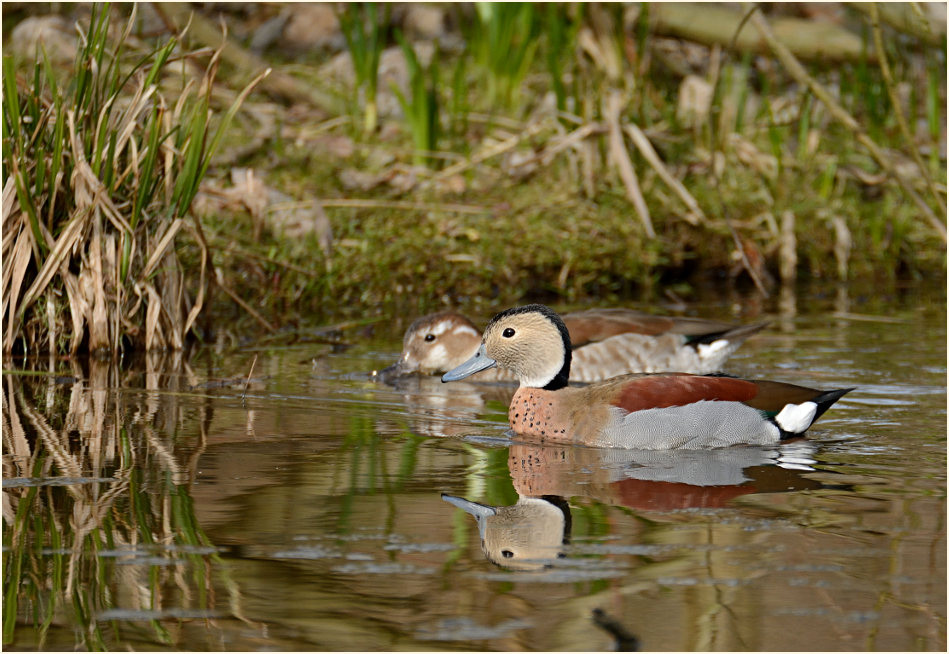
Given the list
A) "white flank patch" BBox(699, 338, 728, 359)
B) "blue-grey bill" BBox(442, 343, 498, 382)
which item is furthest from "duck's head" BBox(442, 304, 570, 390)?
"white flank patch" BBox(699, 338, 728, 359)

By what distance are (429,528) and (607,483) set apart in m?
1.00

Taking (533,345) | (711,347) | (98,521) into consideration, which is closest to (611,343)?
(711,347)

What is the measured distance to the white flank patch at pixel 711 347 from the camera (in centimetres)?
828

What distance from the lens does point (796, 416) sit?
6082 mm

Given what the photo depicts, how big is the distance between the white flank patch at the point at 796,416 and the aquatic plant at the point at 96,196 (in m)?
3.40

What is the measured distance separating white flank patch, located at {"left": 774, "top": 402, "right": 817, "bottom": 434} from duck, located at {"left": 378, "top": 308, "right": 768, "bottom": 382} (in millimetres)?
1987

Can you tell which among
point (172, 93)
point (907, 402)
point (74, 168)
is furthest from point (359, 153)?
point (907, 402)

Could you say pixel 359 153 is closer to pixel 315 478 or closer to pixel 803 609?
pixel 315 478

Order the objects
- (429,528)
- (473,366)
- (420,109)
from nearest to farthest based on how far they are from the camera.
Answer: (429,528) < (473,366) < (420,109)

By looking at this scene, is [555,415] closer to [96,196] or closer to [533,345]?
[533,345]

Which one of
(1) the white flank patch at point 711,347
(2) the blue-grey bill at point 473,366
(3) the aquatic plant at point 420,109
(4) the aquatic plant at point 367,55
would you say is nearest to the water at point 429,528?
(2) the blue-grey bill at point 473,366

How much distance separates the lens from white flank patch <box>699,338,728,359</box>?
828 cm

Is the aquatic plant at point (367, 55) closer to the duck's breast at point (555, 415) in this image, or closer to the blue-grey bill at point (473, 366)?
the blue-grey bill at point (473, 366)

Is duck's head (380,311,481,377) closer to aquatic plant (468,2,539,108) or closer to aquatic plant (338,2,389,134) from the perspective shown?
aquatic plant (338,2,389,134)
